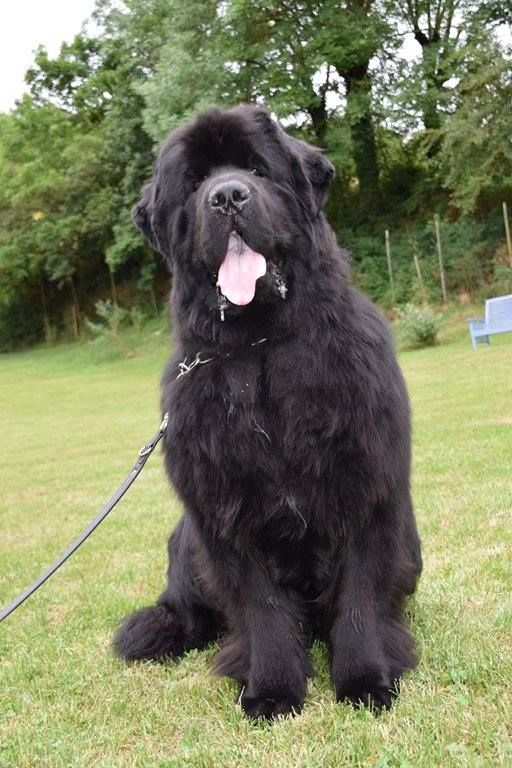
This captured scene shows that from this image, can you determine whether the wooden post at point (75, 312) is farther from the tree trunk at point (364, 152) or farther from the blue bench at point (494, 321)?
the blue bench at point (494, 321)

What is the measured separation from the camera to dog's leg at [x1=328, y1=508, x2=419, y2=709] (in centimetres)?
233

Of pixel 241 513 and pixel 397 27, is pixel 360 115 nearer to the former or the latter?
pixel 397 27

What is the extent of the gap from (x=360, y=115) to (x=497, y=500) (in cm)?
2130

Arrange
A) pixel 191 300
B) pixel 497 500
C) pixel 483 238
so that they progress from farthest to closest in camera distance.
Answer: pixel 483 238 → pixel 497 500 → pixel 191 300

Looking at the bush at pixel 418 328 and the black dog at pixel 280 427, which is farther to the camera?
the bush at pixel 418 328

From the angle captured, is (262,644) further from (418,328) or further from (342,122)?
(342,122)

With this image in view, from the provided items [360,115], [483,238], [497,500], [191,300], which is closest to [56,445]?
[497,500]

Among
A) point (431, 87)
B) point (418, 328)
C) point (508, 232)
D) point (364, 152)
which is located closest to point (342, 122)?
point (364, 152)

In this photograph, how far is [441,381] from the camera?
1209cm

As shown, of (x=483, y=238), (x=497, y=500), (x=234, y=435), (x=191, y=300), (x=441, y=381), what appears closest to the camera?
(x=234, y=435)

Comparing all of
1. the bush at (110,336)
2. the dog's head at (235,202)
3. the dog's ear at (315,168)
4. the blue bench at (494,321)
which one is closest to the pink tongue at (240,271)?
the dog's head at (235,202)

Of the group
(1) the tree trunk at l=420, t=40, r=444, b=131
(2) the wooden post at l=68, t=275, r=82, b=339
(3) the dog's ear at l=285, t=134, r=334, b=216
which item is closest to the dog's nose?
(3) the dog's ear at l=285, t=134, r=334, b=216

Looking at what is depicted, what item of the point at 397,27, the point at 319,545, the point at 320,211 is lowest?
the point at 319,545

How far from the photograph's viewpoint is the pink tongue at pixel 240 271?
2404 mm
